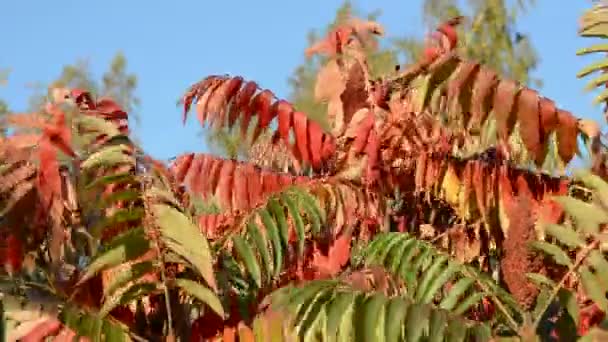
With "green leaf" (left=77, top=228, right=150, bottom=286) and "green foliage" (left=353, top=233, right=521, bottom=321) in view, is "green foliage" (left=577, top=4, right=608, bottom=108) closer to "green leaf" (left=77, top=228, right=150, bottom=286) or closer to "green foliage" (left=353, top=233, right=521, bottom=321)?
"green foliage" (left=353, top=233, right=521, bottom=321)

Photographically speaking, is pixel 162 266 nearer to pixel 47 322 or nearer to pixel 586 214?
pixel 47 322

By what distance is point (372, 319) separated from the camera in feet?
9.73

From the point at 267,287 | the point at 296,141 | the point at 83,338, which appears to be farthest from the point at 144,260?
the point at 296,141

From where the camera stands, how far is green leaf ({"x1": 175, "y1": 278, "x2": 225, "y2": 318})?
142 inches

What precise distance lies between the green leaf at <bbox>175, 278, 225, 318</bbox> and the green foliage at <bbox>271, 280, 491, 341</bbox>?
50 centimetres

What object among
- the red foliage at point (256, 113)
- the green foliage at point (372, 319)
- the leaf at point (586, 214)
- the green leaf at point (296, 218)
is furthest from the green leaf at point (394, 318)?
the red foliage at point (256, 113)

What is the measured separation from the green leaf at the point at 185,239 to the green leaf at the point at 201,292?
0.08m

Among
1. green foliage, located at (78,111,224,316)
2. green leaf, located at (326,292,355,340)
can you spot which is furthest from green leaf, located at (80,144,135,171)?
green leaf, located at (326,292,355,340)

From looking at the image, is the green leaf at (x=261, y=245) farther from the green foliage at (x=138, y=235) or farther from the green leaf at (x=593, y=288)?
the green leaf at (x=593, y=288)

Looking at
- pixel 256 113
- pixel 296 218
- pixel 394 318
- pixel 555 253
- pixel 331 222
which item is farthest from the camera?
pixel 256 113

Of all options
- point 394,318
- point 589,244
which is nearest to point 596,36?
point 589,244

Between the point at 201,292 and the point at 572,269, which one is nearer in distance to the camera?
the point at 572,269

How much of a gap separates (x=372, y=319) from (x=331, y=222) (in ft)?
5.25

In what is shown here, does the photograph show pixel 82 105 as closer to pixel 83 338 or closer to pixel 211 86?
pixel 211 86
